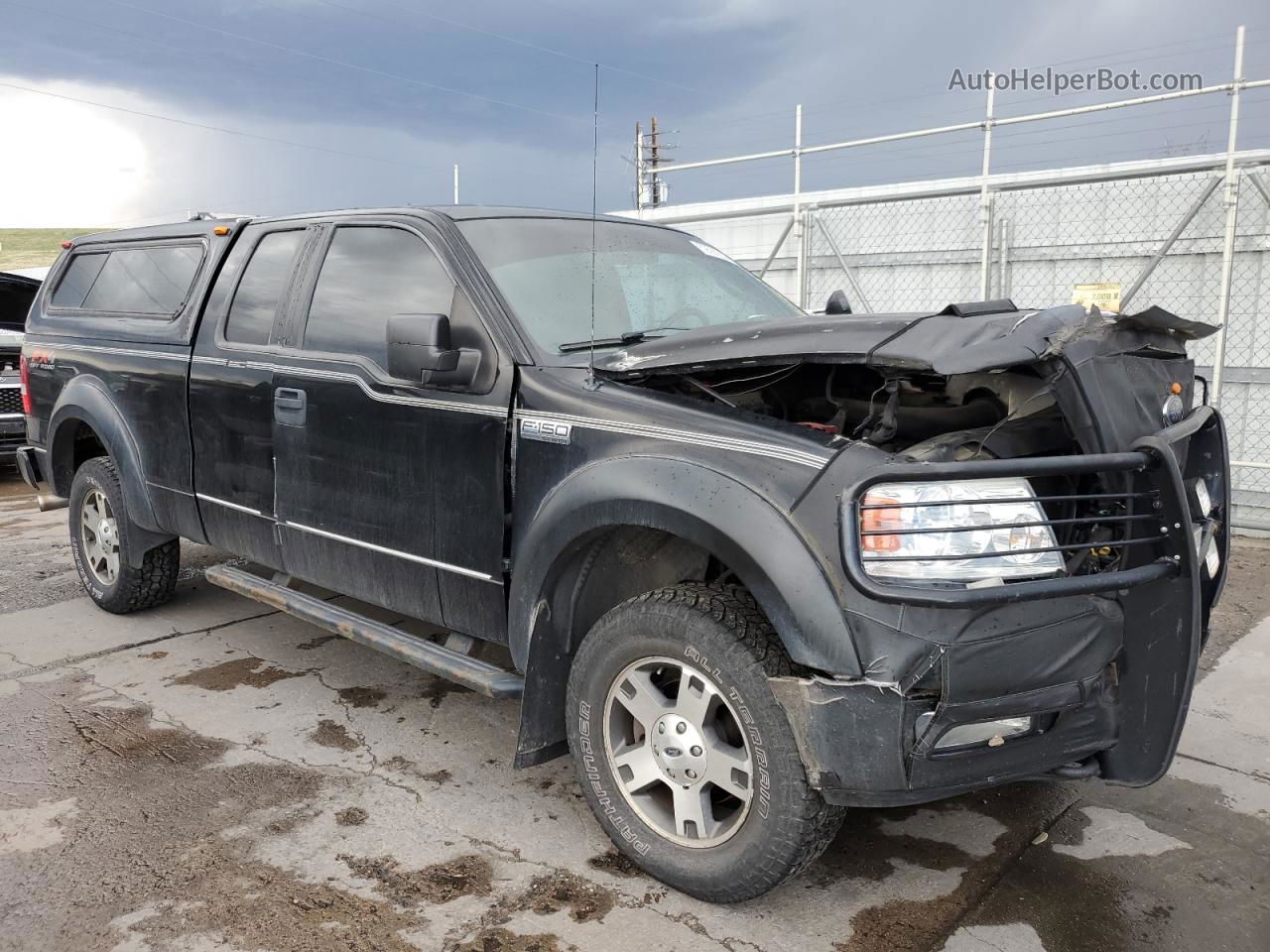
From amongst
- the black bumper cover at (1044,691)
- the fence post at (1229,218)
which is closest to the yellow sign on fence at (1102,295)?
the fence post at (1229,218)

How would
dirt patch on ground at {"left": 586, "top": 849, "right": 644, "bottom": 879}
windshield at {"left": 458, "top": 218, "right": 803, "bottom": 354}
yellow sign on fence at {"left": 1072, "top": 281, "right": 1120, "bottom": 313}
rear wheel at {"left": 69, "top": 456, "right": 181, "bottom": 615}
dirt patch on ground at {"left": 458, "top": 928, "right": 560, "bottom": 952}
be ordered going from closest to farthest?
dirt patch on ground at {"left": 458, "top": 928, "right": 560, "bottom": 952} → dirt patch on ground at {"left": 586, "top": 849, "right": 644, "bottom": 879} → windshield at {"left": 458, "top": 218, "right": 803, "bottom": 354} → rear wheel at {"left": 69, "top": 456, "right": 181, "bottom": 615} → yellow sign on fence at {"left": 1072, "top": 281, "right": 1120, "bottom": 313}

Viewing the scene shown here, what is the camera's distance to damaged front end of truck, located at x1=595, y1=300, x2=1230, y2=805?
2.25 meters

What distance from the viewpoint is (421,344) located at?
3104mm

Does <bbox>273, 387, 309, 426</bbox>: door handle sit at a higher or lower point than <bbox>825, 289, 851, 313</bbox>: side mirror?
lower

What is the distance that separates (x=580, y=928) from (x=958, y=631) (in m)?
1.27

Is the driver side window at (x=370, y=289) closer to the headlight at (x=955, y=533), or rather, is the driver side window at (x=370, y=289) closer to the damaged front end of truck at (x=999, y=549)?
the damaged front end of truck at (x=999, y=549)

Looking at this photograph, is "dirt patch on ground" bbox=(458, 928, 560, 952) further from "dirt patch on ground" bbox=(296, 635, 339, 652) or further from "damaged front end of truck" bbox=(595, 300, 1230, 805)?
"dirt patch on ground" bbox=(296, 635, 339, 652)

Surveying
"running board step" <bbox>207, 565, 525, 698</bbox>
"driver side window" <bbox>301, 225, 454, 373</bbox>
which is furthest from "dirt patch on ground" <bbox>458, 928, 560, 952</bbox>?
"driver side window" <bbox>301, 225, 454, 373</bbox>

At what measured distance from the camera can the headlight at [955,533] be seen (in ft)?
7.34

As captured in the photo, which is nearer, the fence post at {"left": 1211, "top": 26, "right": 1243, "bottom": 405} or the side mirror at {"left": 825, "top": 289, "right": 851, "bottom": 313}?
the side mirror at {"left": 825, "top": 289, "right": 851, "bottom": 313}

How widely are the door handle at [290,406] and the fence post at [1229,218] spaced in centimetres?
579

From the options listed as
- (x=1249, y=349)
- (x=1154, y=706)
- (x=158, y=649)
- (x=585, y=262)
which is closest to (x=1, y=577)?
(x=158, y=649)

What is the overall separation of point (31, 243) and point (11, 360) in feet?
105

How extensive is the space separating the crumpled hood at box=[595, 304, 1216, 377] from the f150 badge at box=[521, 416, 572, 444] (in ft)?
0.72
